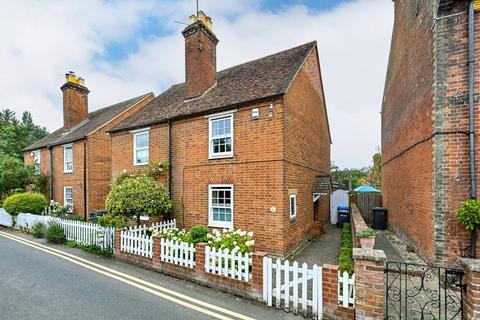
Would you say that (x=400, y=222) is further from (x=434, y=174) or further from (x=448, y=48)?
(x=448, y=48)

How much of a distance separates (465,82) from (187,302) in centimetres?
831

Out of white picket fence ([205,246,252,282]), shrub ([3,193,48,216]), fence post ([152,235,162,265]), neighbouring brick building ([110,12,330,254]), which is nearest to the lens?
white picket fence ([205,246,252,282])

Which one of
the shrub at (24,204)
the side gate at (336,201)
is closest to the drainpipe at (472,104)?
the side gate at (336,201)

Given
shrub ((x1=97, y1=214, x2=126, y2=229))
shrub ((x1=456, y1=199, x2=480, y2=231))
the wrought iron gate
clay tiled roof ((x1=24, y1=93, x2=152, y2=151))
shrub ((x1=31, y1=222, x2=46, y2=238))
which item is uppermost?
clay tiled roof ((x1=24, y1=93, x2=152, y2=151))

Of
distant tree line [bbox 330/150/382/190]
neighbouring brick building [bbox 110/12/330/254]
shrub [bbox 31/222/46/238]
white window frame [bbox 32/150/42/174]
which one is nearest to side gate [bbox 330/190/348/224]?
neighbouring brick building [bbox 110/12/330/254]

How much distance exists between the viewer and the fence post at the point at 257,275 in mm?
5266

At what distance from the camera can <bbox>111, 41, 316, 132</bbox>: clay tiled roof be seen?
971 cm

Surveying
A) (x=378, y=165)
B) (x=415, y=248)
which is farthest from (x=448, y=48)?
(x=378, y=165)

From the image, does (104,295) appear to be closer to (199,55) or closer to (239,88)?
(239,88)

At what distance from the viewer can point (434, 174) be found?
6184 mm

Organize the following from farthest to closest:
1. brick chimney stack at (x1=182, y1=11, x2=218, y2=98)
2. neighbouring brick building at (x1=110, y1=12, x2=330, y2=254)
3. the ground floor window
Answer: brick chimney stack at (x1=182, y1=11, x2=218, y2=98), the ground floor window, neighbouring brick building at (x1=110, y1=12, x2=330, y2=254)

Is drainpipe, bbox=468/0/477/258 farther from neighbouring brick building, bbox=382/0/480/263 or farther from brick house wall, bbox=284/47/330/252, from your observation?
brick house wall, bbox=284/47/330/252

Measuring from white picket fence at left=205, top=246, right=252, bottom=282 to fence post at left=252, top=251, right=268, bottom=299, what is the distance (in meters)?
0.18

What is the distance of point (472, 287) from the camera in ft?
11.9
